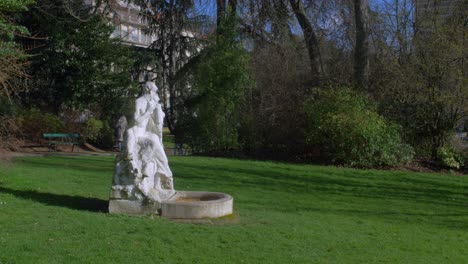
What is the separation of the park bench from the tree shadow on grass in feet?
36.1

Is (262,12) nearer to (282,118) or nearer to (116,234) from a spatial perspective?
(282,118)

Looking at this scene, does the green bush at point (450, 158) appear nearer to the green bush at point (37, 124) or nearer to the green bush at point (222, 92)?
the green bush at point (222, 92)

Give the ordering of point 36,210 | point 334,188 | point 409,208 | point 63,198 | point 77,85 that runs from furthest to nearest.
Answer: point 77,85
point 334,188
point 409,208
point 63,198
point 36,210

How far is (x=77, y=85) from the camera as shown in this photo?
83.6 ft

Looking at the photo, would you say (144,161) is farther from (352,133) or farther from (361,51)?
(361,51)

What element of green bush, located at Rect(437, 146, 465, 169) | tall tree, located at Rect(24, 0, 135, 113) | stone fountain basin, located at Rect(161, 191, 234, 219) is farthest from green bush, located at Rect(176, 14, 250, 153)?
stone fountain basin, located at Rect(161, 191, 234, 219)

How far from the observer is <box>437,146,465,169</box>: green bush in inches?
776

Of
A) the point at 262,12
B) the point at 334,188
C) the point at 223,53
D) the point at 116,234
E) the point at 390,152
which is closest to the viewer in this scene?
the point at 116,234

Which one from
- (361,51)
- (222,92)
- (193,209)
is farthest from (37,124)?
(193,209)

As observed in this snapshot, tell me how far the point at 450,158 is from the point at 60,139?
15848 mm

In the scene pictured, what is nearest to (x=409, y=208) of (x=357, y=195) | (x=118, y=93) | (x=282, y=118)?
(x=357, y=195)

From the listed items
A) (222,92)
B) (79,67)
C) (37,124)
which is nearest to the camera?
(222,92)

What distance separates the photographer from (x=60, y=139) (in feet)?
74.5

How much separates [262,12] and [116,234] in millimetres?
17775
